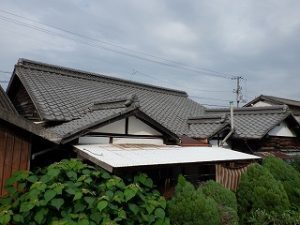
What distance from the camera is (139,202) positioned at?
727 centimetres

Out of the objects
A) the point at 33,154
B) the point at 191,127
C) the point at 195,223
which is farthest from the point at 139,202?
the point at 191,127

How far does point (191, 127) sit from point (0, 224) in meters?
12.0

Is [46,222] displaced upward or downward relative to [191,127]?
downward

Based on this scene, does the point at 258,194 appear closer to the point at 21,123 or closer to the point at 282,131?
the point at 21,123

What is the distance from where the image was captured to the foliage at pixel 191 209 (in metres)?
7.65

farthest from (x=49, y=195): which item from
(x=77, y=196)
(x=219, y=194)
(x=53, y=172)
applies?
(x=219, y=194)

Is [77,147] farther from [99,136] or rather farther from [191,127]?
[191,127]

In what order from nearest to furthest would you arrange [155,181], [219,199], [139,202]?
[139,202], [219,199], [155,181]

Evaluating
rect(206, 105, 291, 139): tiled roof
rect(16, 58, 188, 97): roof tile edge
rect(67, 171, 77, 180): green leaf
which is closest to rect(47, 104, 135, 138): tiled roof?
rect(67, 171, 77, 180): green leaf

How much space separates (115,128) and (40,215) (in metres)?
5.05

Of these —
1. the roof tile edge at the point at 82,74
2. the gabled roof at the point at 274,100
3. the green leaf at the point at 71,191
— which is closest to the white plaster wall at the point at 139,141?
the green leaf at the point at 71,191

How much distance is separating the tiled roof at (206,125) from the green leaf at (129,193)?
820 cm

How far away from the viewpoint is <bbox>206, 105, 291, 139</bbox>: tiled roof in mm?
16547

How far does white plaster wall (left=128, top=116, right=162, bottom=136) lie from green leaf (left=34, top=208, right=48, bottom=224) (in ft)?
17.5
